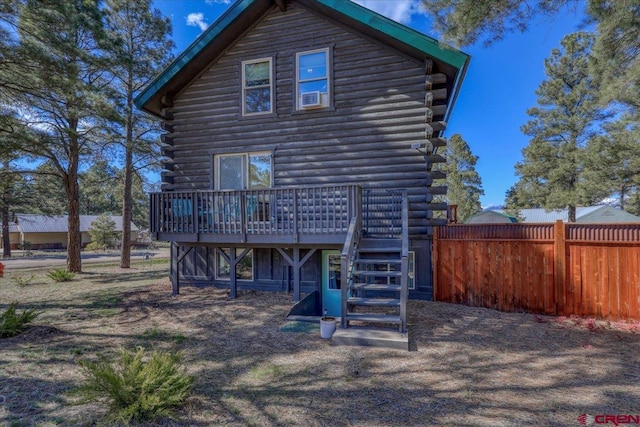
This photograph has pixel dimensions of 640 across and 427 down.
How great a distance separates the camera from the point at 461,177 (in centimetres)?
2673

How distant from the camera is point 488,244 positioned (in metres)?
7.11

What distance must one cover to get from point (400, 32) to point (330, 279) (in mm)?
6217

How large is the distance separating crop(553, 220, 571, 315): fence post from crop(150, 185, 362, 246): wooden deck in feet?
13.3

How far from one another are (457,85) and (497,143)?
30.4m

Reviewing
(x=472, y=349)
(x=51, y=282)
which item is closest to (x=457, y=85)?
(x=472, y=349)

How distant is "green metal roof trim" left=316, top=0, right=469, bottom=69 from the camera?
708 cm

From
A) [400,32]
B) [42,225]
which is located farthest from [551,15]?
[42,225]

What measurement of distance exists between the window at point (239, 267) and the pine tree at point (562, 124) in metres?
20.0

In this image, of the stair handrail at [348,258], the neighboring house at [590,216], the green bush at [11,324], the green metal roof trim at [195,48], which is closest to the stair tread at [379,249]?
the stair handrail at [348,258]

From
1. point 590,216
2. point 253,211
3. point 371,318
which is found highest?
point 590,216

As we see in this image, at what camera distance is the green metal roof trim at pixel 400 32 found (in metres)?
7.08

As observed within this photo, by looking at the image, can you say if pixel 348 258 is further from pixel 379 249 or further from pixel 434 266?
pixel 434 266

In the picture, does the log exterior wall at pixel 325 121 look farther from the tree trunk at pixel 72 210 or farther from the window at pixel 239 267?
the tree trunk at pixel 72 210

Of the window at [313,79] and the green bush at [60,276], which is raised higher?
the window at [313,79]
